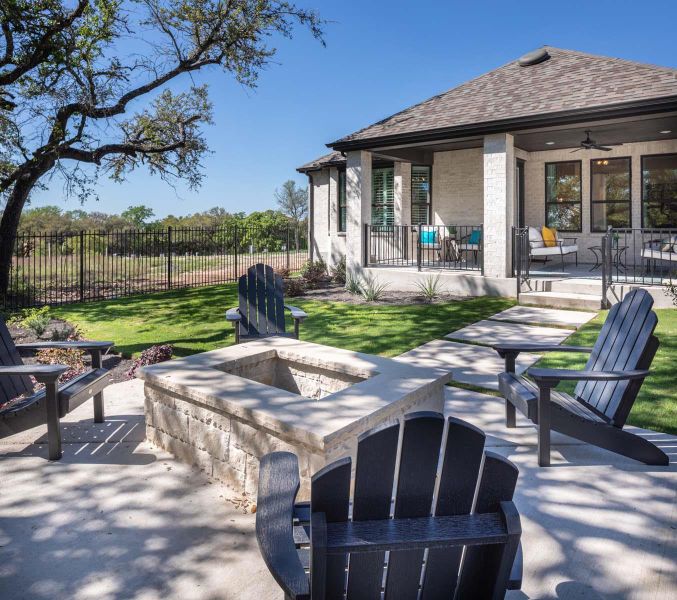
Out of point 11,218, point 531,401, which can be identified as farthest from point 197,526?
point 11,218

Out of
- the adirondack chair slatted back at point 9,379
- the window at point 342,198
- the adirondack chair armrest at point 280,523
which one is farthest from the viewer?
the window at point 342,198

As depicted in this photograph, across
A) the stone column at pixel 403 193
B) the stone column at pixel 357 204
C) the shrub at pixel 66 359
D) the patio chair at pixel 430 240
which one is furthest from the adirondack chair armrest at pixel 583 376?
the stone column at pixel 403 193

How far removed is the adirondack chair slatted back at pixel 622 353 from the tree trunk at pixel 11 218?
45.7 ft

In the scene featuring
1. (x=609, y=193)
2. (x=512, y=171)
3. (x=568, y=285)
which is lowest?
(x=568, y=285)

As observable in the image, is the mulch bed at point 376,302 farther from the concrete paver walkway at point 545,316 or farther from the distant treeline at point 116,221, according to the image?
the distant treeline at point 116,221

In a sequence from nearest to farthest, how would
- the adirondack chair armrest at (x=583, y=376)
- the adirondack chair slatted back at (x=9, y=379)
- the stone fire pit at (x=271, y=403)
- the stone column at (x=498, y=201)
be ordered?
the stone fire pit at (x=271, y=403) < the adirondack chair armrest at (x=583, y=376) < the adirondack chair slatted back at (x=9, y=379) < the stone column at (x=498, y=201)

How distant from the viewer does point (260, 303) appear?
600 centimetres

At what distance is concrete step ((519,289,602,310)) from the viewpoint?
9641 millimetres

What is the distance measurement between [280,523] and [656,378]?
513cm

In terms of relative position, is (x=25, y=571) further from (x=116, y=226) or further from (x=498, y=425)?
(x=116, y=226)

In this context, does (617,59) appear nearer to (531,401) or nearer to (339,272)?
(339,272)

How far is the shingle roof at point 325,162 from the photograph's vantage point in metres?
16.7

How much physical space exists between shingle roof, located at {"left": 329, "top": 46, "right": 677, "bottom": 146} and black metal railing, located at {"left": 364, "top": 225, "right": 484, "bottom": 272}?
9.22 ft

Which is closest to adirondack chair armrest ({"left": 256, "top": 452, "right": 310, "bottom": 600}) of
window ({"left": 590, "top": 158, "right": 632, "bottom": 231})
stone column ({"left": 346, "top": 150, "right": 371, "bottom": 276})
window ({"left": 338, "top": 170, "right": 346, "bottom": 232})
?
stone column ({"left": 346, "top": 150, "right": 371, "bottom": 276})
